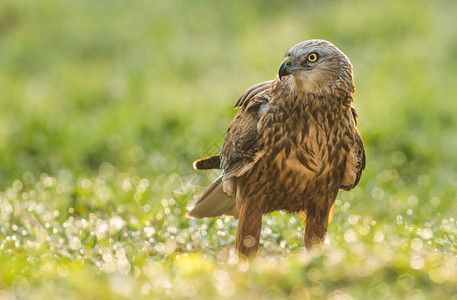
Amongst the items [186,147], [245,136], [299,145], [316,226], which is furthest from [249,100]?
[186,147]

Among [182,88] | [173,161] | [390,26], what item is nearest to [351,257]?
[173,161]

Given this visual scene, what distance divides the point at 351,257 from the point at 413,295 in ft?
1.42

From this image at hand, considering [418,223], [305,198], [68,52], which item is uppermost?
[305,198]

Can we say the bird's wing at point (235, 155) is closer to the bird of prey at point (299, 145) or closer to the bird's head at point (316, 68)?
the bird of prey at point (299, 145)

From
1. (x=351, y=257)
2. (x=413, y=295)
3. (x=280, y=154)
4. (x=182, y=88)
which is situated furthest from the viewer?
(x=182, y=88)

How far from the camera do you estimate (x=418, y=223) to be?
22.4ft

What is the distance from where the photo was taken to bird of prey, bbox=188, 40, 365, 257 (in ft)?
17.7

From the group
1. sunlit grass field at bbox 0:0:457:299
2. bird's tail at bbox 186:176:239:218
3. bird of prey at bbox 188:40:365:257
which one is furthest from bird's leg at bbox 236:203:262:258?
bird's tail at bbox 186:176:239:218

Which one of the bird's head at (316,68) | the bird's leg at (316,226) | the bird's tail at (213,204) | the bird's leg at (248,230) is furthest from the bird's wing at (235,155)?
the bird's leg at (316,226)

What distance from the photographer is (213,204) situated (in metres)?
6.22

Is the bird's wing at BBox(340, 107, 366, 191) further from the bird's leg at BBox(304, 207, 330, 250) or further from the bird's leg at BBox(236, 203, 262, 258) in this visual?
the bird's leg at BBox(236, 203, 262, 258)

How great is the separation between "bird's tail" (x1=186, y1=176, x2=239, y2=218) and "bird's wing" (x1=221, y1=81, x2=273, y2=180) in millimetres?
299

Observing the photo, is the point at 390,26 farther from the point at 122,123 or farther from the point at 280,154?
the point at 280,154

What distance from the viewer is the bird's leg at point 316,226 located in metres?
5.73
